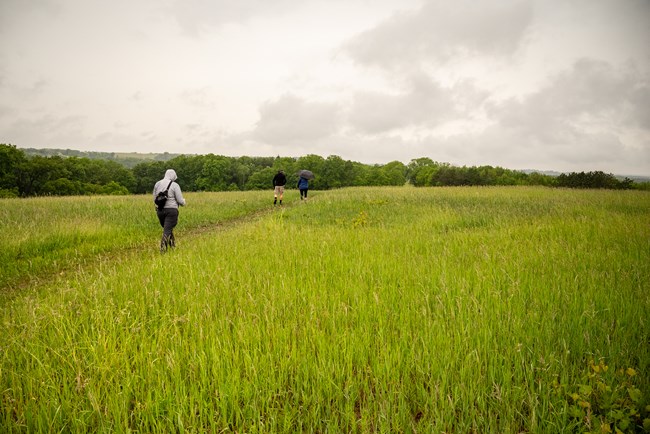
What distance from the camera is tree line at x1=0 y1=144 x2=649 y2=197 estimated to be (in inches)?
2276

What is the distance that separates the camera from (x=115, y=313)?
12.3 feet

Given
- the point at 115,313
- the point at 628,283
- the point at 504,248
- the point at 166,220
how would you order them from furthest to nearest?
the point at 166,220 < the point at 504,248 < the point at 628,283 < the point at 115,313

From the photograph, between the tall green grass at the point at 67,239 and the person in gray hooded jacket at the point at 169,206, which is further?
the person in gray hooded jacket at the point at 169,206

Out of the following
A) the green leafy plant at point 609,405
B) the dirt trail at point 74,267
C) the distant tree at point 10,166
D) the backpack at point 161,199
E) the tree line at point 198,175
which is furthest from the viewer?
the tree line at point 198,175

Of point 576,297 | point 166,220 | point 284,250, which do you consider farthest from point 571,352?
point 166,220

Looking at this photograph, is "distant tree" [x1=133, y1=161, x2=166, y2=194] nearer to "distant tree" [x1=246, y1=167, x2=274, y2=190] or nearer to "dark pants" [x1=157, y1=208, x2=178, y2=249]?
"distant tree" [x1=246, y1=167, x2=274, y2=190]

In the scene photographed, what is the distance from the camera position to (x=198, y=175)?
85.8m

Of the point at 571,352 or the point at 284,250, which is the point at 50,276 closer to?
the point at 284,250

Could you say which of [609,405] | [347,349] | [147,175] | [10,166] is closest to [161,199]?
[347,349]

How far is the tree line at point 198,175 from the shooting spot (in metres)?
57.8

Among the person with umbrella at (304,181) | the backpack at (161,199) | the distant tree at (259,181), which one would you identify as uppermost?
the distant tree at (259,181)

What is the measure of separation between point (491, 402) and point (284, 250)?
195 inches

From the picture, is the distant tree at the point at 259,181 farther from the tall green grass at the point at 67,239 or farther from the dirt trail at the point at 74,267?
→ the dirt trail at the point at 74,267

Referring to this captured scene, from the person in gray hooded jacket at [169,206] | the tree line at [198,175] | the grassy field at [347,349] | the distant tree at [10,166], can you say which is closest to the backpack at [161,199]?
the person in gray hooded jacket at [169,206]
